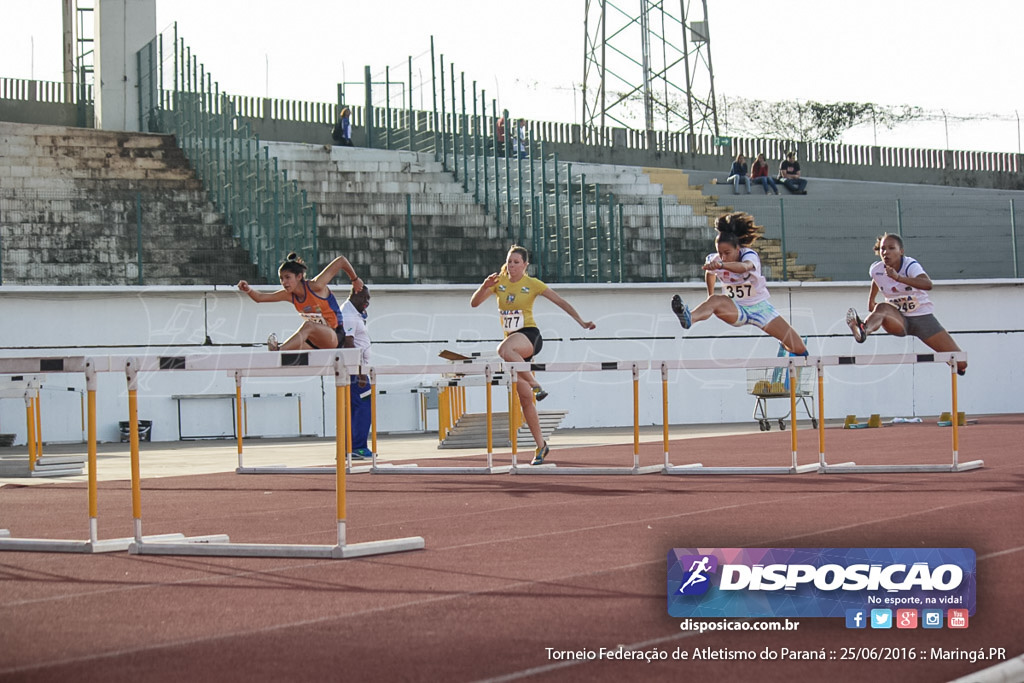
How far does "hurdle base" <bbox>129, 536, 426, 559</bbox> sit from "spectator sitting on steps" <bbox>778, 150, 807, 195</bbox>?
86.2 ft

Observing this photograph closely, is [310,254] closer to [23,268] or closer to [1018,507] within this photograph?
[23,268]

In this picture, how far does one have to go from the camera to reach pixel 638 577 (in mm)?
5477

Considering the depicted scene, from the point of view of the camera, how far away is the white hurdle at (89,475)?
6.55m

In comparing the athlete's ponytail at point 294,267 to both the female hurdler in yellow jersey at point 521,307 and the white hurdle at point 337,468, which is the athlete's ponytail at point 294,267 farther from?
the white hurdle at point 337,468

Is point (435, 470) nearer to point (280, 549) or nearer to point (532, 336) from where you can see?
point (532, 336)

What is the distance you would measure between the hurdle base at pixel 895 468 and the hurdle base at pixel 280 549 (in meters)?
5.45

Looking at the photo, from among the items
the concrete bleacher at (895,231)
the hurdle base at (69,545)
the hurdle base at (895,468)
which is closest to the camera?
the hurdle base at (69,545)

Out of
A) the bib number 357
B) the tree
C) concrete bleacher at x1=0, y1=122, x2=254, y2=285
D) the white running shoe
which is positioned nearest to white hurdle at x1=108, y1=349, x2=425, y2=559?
the bib number 357

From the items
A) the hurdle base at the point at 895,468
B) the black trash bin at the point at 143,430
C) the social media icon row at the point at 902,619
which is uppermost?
the social media icon row at the point at 902,619

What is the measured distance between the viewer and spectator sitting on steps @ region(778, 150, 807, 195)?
103 ft

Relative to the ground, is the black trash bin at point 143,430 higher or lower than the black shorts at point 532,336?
lower

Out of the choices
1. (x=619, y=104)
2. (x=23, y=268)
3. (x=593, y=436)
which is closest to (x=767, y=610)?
(x=593, y=436)

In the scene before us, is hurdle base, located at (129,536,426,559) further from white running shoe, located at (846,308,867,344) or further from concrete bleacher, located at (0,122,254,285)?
concrete bleacher, located at (0,122,254,285)

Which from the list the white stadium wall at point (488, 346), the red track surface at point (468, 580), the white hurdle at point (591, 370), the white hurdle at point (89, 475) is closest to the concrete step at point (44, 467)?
the red track surface at point (468, 580)
